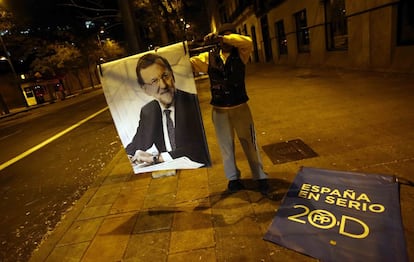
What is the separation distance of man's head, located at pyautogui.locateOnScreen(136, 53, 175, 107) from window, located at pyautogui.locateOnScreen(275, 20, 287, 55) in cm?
1849

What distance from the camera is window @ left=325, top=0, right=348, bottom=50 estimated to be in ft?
38.5

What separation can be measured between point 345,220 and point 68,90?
39195 mm

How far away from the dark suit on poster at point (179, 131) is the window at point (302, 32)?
14.5 m

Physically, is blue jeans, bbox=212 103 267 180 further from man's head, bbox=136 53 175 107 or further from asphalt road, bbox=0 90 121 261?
asphalt road, bbox=0 90 121 261

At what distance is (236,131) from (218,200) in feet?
2.93

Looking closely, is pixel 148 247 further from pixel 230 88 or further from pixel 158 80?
pixel 230 88

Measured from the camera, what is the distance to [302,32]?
1633 centimetres

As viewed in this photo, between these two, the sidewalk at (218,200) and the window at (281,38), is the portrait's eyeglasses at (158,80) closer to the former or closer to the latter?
the sidewalk at (218,200)

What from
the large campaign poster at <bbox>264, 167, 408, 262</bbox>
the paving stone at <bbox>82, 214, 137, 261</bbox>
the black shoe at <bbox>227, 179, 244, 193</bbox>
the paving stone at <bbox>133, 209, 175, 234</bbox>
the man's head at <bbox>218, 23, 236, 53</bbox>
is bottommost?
the paving stone at <bbox>82, 214, 137, 261</bbox>

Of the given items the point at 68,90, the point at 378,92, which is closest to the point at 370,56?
the point at 378,92

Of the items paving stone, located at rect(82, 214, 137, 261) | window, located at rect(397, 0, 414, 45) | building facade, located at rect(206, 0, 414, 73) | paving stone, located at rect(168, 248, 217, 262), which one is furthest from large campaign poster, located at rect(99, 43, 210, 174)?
window, located at rect(397, 0, 414, 45)

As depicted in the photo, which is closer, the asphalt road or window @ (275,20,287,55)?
the asphalt road

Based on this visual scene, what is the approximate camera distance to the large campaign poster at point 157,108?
9.52ft

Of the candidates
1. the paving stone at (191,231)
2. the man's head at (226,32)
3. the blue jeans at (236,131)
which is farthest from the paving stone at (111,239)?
the man's head at (226,32)
